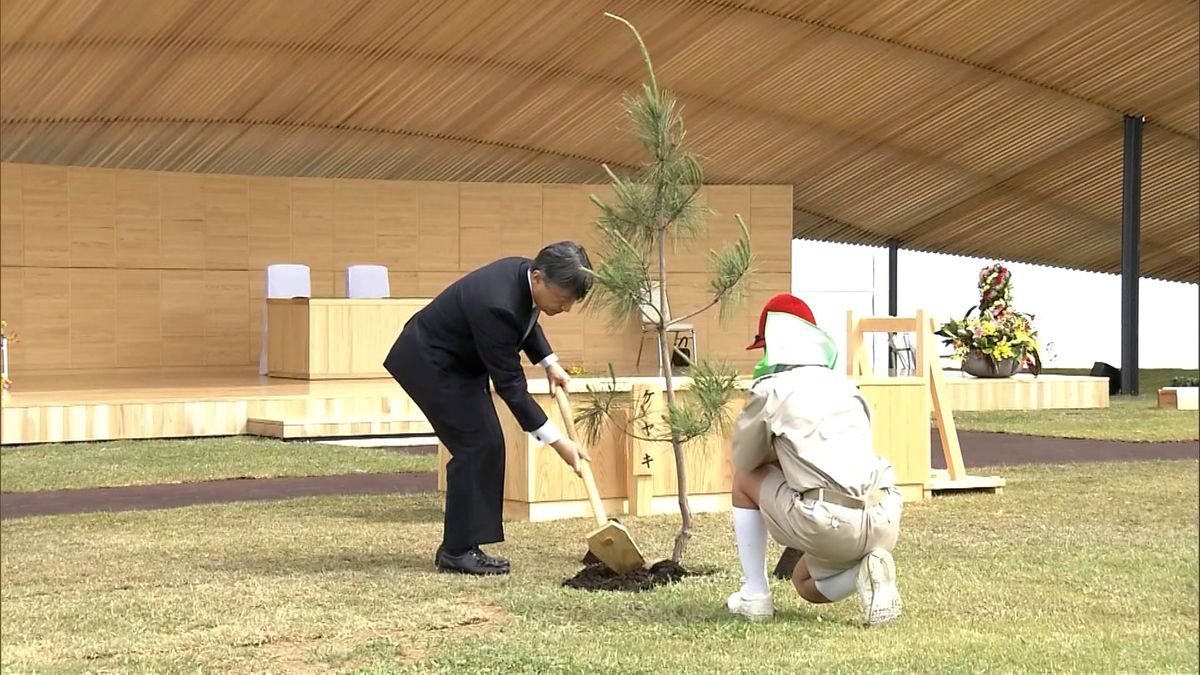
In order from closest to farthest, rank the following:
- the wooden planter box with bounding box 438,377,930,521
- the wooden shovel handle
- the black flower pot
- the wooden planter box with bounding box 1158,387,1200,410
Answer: the wooden shovel handle
the wooden planter box with bounding box 438,377,930,521
the wooden planter box with bounding box 1158,387,1200,410
the black flower pot

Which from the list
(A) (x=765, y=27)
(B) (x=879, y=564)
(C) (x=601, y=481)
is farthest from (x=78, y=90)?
(B) (x=879, y=564)

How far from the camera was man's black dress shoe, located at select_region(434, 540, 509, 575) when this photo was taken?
624 cm

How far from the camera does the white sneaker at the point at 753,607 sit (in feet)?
16.8

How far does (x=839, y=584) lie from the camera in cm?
504

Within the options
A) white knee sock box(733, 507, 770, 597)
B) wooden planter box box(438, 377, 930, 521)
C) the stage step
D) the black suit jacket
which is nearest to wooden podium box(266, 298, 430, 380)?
the stage step

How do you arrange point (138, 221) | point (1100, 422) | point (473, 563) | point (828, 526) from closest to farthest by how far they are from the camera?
1. point (828, 526)
2. point (473, 563)
3. point (1100, 422)
4. point (138, 221)

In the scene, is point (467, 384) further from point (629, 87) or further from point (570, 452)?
point (629, 87)

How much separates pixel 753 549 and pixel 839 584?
299 millimetres

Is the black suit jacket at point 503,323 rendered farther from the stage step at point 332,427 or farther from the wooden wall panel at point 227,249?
the wooden wall panel at point 227,249

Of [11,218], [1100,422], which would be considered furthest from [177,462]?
[11,218]

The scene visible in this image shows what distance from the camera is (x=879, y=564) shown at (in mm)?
4898

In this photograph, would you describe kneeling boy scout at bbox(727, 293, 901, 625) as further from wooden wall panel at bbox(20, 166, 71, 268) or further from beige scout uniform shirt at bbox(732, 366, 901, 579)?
wooden wall panel at bbox(20, 166, 71, 268)

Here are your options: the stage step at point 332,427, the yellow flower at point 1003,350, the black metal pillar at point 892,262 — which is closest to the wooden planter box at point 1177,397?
the yellow flower at point 1003,350

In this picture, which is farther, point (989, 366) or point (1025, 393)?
point (989, 366)
